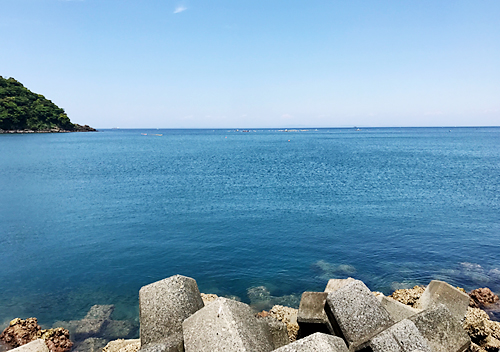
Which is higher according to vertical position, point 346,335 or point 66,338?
point 346,335

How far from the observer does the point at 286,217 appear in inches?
926

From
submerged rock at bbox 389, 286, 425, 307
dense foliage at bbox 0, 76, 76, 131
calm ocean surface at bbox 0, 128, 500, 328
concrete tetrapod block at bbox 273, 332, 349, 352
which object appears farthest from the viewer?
dense foliage at bbox 0, 76, 76, 131

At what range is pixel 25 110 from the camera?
129 metres

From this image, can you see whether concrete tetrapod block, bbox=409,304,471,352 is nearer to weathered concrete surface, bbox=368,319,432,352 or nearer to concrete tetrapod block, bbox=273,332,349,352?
weathered concrete surface, bbox=368,319,432,352

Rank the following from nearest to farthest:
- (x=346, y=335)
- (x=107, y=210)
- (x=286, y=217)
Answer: (x=346, y=335) → (x=286, y=217) → (x=107, y=210)

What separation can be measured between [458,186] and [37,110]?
488 feet

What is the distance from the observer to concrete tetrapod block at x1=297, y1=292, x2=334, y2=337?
23.6 feet

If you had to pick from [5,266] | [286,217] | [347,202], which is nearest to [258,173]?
[347,202]

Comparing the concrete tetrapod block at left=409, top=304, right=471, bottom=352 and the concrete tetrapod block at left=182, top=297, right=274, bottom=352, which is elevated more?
the concrete tetrapod block at left=182, top=297, right=274, bottom=352

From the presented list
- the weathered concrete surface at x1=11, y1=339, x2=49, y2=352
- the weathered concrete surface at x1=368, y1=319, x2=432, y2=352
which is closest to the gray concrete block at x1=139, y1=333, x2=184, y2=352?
the weathered concrete surface at x1=11, y1=339, x2=49, y2=352

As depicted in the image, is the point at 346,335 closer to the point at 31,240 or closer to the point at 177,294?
the point at 177,294

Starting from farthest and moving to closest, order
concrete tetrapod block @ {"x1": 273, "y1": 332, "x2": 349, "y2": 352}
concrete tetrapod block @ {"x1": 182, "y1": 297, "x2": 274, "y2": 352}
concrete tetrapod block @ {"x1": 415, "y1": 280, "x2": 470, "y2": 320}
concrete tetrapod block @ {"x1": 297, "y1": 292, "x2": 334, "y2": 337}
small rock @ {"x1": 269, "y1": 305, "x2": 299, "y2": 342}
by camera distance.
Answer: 1. concrete tetrapod block @ {"x1": 415, "y1": 280, "x2": 470, "y2": 320}
2. small rock @ {"x1": 269, "y1": 305, "x2": 299, "y2": 342}
3. concrete tetrapod block @ {"x1": 297, "y1": 292, "x2": 334, "y2": 337}
4. concrete tetrapod block @ {"x1": 182, "y1": 297, "x2": 274, "y2": 352}
5. concrete tetrapod block @ {"x1": 273, "y1": 332, "x2": 349, "y2": 352}

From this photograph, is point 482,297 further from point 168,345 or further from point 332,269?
point 168,345

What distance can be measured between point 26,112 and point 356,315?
153269mm
